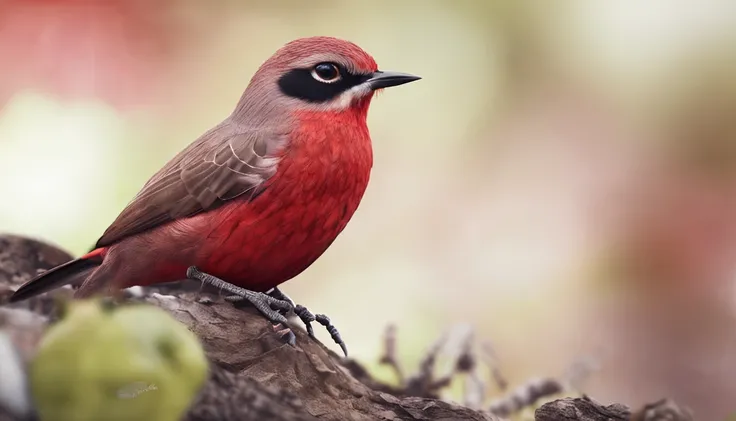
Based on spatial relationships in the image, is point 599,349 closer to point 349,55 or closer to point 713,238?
point 713,238

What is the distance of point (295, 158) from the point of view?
8.33 feet

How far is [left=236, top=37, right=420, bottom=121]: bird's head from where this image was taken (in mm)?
2684

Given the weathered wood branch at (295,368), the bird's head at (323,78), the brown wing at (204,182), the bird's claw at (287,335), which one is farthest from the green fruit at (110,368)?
the bird's head at (323,78)

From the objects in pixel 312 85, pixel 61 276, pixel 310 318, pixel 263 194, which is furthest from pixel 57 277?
pixel 312 85

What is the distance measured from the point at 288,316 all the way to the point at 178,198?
458mm

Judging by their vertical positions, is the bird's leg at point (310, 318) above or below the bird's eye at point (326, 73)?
below

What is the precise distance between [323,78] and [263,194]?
0.43 m

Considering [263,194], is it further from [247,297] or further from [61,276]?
[61,276]

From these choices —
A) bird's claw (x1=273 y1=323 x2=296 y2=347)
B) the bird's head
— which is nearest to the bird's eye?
the bird's head

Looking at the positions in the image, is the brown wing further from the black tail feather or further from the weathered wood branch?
the weathered wood branch

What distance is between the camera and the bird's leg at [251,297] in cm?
250

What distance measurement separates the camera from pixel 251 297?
2.52 m

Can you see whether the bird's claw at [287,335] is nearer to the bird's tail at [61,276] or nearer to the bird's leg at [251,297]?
the bird's leg at [251,297]

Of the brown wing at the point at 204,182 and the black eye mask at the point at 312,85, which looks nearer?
the brown wing at the point at 204,182
